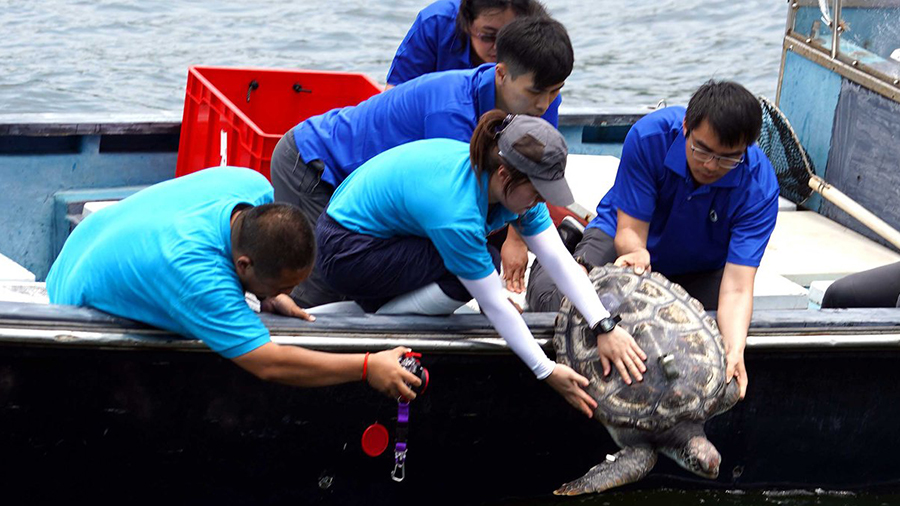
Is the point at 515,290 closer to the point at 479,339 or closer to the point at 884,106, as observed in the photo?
the point at 479,339

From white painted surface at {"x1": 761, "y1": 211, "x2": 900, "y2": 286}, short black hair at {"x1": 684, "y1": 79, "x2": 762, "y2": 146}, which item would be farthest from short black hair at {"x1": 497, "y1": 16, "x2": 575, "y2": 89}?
white painted surface at {"x1": 761, "y1": 211, "x2": 900, "y2": 286}

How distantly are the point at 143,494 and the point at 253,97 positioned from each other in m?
2.05

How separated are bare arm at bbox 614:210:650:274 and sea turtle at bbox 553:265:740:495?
22cm

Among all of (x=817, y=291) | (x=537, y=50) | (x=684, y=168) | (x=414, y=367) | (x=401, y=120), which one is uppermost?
(x=537, y=50)

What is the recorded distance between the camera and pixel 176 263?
298 cm

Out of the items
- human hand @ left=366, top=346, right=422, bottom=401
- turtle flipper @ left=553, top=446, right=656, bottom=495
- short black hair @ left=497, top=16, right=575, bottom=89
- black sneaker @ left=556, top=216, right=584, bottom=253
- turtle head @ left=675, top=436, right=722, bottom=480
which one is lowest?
turtle flipper @ left=553, top=446, right=656, bottom=495

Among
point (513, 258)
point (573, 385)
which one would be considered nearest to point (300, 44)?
point (513, 258)

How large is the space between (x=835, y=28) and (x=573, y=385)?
98.5 inches

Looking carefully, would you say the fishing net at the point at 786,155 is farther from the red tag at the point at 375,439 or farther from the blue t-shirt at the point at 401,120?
the red tag at the point at 375,439

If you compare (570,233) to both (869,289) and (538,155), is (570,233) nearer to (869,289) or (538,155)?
(869,289)

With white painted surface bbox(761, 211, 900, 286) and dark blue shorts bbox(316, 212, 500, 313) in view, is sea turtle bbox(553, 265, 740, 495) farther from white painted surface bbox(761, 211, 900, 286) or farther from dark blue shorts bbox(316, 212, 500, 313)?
white painted surface bbox(761, 211, 900, 286)

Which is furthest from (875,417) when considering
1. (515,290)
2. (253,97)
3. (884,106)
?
(253,97)

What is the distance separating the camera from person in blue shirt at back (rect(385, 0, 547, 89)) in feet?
13.0

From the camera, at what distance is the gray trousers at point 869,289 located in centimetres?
410
